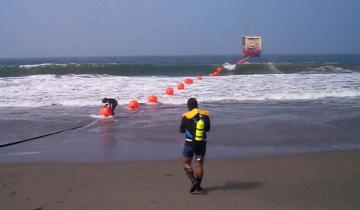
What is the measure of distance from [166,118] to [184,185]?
576 centimetres

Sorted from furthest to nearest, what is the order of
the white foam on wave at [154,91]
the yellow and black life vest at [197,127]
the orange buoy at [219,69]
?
the orange buoy at [219,69], the white foam on wave at [154,91], the yellow and black life vest at [197,127]

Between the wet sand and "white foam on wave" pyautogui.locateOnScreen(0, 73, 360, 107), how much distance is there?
8313 millimetres

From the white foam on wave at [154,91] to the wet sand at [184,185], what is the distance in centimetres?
831

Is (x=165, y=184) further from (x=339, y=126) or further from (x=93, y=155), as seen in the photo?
(x=339, y=126)

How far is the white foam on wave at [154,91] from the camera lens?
15.2 m

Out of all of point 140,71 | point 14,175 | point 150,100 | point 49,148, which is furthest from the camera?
point 140,71

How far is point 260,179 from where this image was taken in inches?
224

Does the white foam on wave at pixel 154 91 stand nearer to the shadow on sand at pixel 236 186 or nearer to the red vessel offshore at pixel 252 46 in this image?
the shadow on sand at pixel 236 186

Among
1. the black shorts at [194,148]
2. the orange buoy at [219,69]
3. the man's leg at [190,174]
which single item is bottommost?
the orange buoy at [219,69]

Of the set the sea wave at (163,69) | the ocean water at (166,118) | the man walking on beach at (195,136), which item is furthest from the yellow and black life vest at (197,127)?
the sea wave at (163,69)

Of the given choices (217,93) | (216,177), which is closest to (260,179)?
(216,177)

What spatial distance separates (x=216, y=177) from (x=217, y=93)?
36.2 ft

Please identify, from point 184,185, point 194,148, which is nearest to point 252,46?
point 184,185

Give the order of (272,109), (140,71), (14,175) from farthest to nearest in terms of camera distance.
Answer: (140,71), (272,109), (14,175)
